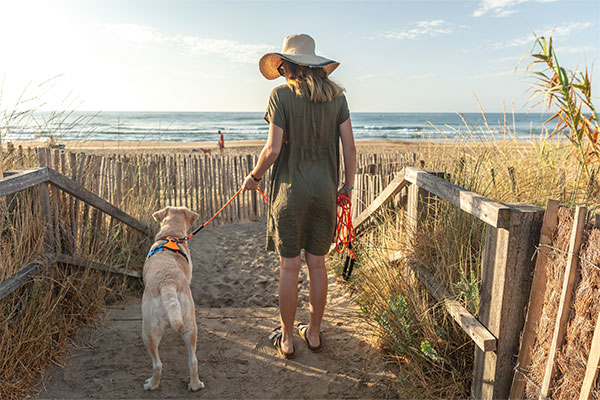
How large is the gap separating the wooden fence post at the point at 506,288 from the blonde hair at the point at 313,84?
1368 mm

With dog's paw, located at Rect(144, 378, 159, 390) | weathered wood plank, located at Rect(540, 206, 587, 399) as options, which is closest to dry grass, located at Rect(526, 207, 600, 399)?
weathered wood plank, located at Rect(540, 206, 587, 399)

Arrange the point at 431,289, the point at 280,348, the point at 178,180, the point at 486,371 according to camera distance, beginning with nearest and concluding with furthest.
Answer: the point at 486,371
the point at 431,289
the point at 280,348
the point at 178,180

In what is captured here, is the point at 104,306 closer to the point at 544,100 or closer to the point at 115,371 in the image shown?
the point at 115,371

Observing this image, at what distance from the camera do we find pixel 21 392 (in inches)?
104

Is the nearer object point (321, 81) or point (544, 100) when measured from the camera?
point (321, 81)

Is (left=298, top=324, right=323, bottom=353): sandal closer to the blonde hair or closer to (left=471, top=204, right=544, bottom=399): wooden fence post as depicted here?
(left=471, top=204, right=544, bottom=399): wooden fence post

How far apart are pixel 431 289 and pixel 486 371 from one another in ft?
2.25

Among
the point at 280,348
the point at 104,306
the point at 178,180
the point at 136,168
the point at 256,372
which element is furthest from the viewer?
the point at 178,180

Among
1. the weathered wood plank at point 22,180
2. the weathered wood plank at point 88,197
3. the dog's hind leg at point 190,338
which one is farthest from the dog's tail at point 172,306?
the weathered wood plank at point 88,197

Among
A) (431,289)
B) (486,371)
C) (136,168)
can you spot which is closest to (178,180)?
(136,168)

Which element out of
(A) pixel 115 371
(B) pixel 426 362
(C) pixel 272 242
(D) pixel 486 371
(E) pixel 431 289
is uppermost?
(C) pixel 272 242

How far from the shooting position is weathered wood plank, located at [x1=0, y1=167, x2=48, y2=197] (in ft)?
9.18

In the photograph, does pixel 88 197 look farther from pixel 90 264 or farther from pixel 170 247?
pixel 170 247

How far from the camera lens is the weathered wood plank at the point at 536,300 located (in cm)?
195
